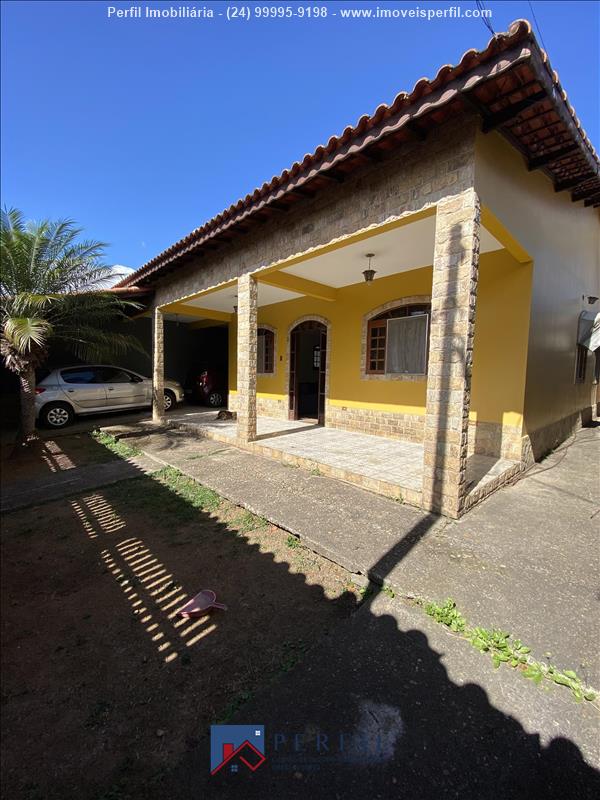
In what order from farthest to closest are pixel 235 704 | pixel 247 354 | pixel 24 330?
pixel 247 354, pixel 24 330, pixel 235 704

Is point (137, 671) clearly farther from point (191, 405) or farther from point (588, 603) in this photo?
point (191, 405)

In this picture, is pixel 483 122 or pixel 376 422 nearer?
pixel 483 122

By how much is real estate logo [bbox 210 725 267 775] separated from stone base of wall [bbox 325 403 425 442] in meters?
5.78

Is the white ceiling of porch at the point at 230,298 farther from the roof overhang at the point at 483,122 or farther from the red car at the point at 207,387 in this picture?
the roof overhang at the point at 483,122

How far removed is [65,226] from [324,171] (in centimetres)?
615

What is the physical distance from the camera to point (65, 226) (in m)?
7.14

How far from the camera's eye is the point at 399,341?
702cm

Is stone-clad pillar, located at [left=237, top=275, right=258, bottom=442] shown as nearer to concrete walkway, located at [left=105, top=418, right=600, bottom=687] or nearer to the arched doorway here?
concrete walkway, located at [left=105, top=418, right=600, bottom=687]

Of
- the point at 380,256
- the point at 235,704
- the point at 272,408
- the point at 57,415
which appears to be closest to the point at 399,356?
the point at 380,256

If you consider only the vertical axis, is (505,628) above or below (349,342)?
below

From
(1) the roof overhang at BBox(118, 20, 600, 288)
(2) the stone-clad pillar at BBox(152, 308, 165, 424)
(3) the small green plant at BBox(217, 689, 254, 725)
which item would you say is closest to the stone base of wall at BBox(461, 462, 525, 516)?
(3) the small green plant at BBox(217, 689, 254, 725)

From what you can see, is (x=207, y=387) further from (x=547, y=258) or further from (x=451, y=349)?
(x=547, y=258)

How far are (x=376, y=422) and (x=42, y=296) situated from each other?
7010 millimetres

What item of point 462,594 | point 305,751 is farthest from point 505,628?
point 305,751
